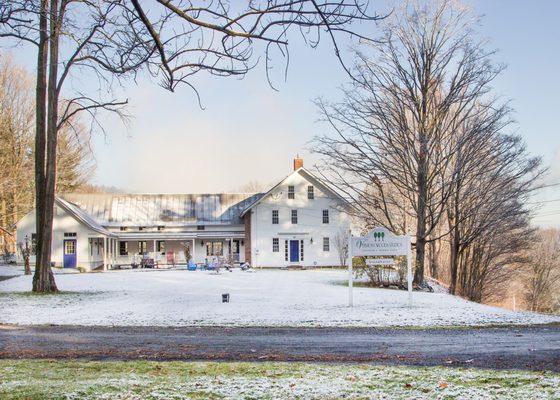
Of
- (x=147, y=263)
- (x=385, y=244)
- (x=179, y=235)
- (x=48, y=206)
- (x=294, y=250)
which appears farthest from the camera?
(x=179, y=235)

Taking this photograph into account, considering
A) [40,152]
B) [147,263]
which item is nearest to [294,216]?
[147,263]

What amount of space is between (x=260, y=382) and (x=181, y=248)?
43960 millimetres

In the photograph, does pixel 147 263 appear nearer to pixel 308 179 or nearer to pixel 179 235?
pixel 179 235

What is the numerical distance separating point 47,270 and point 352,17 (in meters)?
19.5

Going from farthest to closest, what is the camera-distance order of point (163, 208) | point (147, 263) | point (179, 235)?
point (163, 208) < point (179, 235) < point (147, 263)

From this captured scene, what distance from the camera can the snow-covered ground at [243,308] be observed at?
14.4m

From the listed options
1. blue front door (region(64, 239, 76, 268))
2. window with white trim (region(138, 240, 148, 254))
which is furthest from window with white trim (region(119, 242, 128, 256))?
blue front door (region(64, 239, 76, 268))

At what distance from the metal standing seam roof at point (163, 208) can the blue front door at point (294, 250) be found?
206 inches

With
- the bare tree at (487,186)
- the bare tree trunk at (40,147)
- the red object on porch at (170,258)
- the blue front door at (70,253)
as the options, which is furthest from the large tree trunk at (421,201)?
the red object on porch at (170,258)

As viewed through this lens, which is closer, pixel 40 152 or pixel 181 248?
pixel 40 152

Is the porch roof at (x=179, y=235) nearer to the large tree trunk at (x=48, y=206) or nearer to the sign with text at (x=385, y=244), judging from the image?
the large tree trunk at (x=48, y=206)

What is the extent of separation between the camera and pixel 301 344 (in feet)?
34.5

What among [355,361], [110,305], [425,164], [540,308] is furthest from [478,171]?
[540,308]

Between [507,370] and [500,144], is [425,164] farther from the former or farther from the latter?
[507,370]
